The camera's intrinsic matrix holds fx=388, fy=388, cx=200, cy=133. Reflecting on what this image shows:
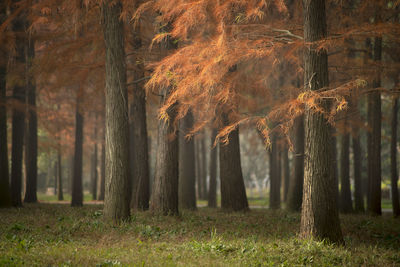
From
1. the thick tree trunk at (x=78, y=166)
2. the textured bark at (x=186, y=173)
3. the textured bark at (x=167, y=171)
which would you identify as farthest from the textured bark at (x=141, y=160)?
the thick tree trunk at (x=78, y=166)

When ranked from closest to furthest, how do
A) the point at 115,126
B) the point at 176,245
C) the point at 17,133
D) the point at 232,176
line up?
the point at 176,245 < the point at 115,126 < the point at 232,176 < the point at 17,133

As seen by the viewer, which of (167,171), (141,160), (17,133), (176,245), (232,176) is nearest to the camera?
(176,245)

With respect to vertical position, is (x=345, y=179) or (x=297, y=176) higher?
(x=297, y=176)

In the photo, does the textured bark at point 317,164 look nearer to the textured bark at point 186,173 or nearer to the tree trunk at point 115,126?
the tree trunk at point 115,126

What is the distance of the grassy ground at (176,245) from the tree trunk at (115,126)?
0.61 m

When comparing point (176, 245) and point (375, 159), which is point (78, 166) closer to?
point (176, 245)

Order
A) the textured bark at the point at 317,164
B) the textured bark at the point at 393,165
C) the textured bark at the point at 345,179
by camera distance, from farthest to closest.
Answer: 1. the textured bark at the point at 345,179
2. the textured bark at the point at 393,165
3. the textured bark at the point at 317,164

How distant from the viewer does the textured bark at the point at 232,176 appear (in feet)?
46.4

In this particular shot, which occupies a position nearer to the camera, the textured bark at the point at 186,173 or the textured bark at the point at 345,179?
the textured bark at the point at 186,173

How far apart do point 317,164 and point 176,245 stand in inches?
134

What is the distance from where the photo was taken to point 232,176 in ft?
46.6

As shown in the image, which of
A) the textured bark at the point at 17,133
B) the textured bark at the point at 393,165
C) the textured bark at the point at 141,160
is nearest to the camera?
the textured bark at the point at 141,160

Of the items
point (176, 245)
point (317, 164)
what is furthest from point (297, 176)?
point (176, 245)

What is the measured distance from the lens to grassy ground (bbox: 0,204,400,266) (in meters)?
6.40
